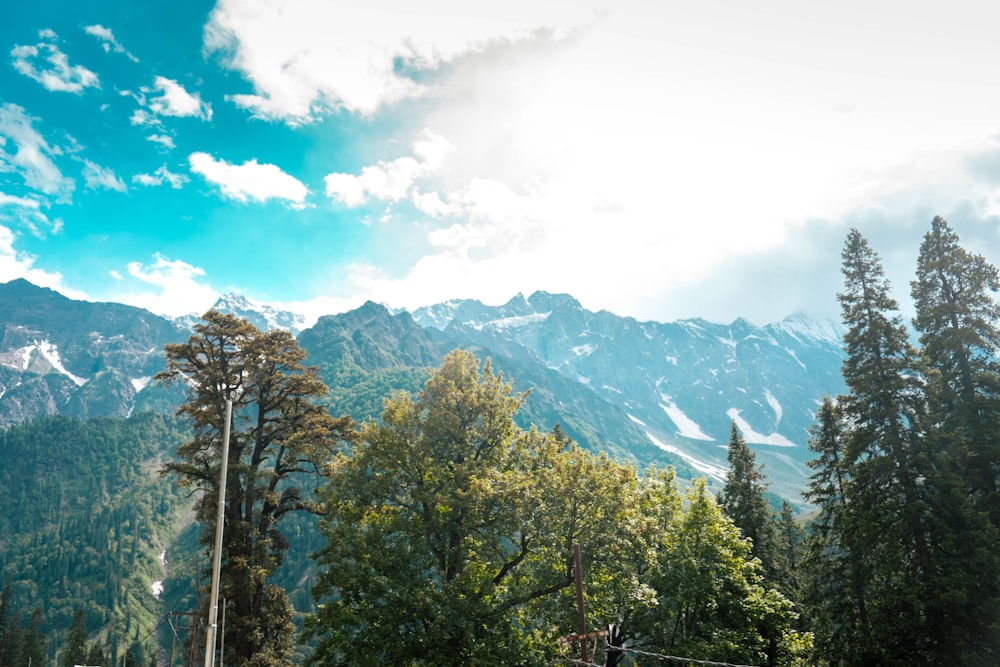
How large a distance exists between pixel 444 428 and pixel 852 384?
21014 millimetres

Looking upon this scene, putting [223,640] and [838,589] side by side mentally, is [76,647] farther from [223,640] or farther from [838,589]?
[838,589]

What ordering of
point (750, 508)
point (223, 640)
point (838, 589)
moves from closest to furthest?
1. point (223, 640)
2. point (838, 589)
3. point (750, 508)

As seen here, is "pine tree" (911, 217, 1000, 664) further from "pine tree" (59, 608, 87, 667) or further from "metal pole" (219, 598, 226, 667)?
"pine tree" (59, 608, 87, 667)

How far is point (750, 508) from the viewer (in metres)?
38.7

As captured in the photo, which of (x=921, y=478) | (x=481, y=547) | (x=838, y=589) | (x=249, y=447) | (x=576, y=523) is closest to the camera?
(x=576, y=523)

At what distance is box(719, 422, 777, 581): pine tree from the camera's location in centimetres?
3791

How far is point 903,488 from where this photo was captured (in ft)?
86.7

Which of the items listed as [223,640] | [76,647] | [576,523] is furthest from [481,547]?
[76,647]

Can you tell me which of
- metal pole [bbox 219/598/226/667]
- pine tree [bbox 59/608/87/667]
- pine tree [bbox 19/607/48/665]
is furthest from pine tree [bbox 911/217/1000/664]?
pine tree [bbox 19/607/48/665]

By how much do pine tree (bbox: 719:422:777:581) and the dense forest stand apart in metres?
4.19

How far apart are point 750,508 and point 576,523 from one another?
23.8m

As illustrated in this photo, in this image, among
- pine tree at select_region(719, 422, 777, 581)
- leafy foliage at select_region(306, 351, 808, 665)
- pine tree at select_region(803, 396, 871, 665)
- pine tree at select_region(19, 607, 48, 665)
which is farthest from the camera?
pine tree at select_region(19, 607, 48, 665)

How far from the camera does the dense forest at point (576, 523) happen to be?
20078mm

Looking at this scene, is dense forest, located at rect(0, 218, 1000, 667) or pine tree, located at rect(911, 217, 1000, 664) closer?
dense forest, located at rect(0, 218, 1000, 667)
